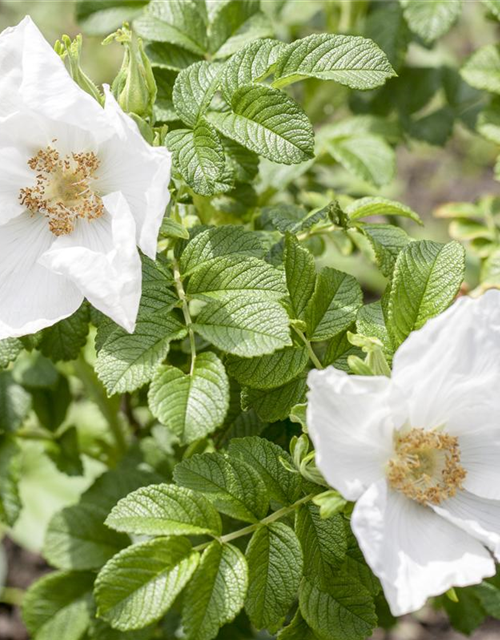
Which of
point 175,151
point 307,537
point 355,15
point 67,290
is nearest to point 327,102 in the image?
point 355,15

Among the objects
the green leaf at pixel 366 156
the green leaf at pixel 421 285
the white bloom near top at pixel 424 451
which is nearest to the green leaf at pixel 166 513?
the white bloom near top at pixel 424 451

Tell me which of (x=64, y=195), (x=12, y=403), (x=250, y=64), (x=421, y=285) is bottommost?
(x=12, y=403)

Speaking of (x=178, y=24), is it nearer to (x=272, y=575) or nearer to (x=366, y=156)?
(x=366, y=156)

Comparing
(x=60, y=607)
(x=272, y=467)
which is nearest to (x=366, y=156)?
(x=272, y=467)

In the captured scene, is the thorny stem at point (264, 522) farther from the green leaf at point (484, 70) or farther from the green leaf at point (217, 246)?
the green leaf at point (484, 70)

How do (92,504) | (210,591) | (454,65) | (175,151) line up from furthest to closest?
(454,65), (92,504), (175,151), (210,591)

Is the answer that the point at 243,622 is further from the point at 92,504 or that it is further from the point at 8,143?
the point at 8,143
